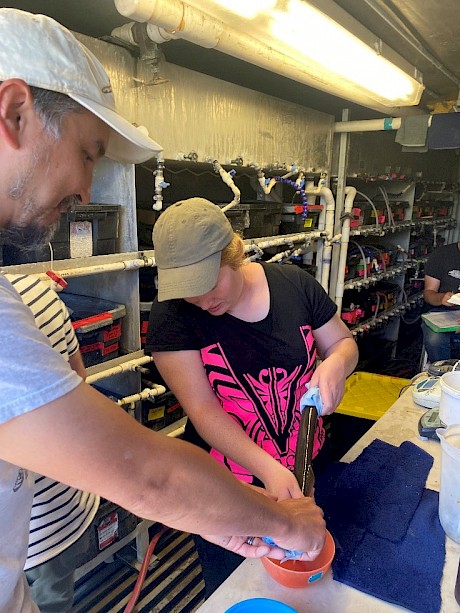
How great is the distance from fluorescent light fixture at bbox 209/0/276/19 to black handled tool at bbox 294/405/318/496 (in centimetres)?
121

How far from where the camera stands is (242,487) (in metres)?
0.74

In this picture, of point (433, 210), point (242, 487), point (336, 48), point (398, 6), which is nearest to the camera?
point (242, 487)

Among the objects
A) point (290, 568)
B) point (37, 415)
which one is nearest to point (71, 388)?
point (37, 415)

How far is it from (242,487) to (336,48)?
5.70 ft

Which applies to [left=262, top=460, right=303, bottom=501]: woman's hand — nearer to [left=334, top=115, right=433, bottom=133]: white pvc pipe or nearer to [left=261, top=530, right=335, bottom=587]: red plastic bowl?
[left=261, top=530, right=335, bottom=587]: red plastic bowl

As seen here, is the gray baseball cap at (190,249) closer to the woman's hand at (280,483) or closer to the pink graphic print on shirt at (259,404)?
the pink graphic print on shirt at (259,404)

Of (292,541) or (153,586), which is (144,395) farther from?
(292,541)

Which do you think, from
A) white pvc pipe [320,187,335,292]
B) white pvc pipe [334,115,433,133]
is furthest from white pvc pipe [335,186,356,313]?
white pvc pipe [334,115,433,133]

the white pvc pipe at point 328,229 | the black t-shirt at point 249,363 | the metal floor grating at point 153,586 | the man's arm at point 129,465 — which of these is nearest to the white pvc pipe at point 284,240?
the white pvc pipe at point 328,229

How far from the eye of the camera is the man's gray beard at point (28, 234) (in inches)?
26.7

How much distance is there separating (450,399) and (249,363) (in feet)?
1.89

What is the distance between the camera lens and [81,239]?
170 centimetres

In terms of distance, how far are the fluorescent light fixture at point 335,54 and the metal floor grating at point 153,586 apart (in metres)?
2.28

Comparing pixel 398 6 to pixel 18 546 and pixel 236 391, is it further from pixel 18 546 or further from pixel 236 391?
pixel 18 546
